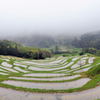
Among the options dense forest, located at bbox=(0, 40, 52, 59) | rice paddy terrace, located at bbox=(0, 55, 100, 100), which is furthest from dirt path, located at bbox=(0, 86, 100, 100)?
dense forest, located at bbox=(0, 40, 52, 59)

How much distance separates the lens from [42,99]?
17.7 meters

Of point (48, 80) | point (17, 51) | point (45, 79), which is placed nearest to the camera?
point (48, 80)

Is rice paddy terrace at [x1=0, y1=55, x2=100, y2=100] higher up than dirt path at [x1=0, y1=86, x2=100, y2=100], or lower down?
lower down

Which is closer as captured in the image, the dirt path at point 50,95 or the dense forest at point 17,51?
the dirt path at point 50,95

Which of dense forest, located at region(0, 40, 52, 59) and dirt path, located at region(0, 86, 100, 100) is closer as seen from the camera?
dirt path, located at region(0, 86, 100, 100)

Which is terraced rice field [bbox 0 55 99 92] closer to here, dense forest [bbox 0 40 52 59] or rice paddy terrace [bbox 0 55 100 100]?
rice paddy terrace [bbox 0 55 100 100]

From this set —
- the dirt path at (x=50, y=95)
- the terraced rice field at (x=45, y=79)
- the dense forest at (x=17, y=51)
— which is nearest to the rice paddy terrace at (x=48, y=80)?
the terraced rice field at (x=45, y=79)

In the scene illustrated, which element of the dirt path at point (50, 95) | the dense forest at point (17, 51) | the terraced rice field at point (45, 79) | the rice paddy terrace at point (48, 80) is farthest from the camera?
the dense forest at point (17, 51)

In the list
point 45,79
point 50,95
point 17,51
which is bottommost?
point 17,51

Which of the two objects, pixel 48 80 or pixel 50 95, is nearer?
pixel 50 95

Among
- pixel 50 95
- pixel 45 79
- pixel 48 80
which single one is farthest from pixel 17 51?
pixel 50 95

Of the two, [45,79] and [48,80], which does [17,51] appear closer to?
[45,79]

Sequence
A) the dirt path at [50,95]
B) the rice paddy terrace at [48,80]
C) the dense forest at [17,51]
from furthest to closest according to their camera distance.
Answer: the dense forest at [17,51] < the rice paddy terrace at [48,80] < the dirt path at [50,95]

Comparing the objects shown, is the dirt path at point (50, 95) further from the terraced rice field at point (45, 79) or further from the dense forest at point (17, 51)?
the dense forest at point (17, 51)
